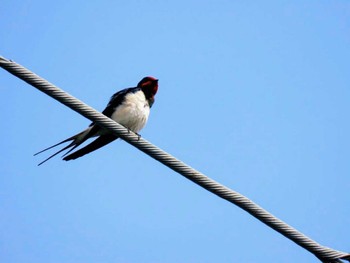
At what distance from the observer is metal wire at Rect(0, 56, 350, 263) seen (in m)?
2.92

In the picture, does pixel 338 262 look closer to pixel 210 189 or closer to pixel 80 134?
pixel 210 189

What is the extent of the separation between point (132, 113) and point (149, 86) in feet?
2.10

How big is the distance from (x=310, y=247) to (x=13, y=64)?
1.67m

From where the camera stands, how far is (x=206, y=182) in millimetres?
3090

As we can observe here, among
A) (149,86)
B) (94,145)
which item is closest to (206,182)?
(94,145)

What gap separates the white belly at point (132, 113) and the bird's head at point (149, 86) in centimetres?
39

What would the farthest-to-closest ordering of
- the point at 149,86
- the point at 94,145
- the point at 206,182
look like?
1. the point at 149,86
2. the point at 94,145
3. the point at 206,182

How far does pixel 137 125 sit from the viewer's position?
5367mm

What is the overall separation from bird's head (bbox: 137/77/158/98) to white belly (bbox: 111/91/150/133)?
0.39 meters

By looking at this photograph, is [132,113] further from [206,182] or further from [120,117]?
[206,182]

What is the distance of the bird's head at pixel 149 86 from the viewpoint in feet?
19.2

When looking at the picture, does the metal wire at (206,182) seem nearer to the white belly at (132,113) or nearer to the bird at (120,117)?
the bird at (120,117)

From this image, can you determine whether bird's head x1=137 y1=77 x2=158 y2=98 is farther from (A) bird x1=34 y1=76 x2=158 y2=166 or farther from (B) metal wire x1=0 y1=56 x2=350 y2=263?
(B) metal wire x1=0 y1=56 x2=350 y2=263

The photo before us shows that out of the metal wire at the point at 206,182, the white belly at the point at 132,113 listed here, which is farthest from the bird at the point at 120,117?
the metal wire at the point at 206,182
